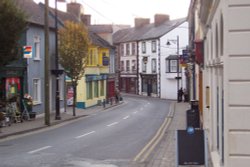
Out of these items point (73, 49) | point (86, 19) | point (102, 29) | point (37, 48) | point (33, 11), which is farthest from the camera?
point (86, 19)

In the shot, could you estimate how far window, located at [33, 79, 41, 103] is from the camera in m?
34.2

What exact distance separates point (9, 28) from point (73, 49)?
48.9 ft

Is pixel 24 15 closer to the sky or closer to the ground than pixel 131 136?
closer to the sky

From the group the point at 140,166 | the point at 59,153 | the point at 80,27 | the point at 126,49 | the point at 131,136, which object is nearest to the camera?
the point at 140,166

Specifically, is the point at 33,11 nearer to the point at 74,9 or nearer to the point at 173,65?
the point at 74,9

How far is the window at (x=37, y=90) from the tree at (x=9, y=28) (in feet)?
37.6

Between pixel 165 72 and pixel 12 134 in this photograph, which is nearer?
pixel 12 134

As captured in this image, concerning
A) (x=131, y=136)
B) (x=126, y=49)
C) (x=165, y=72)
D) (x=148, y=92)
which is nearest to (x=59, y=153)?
(x=131, y=136)

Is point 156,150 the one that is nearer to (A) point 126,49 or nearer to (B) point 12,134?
(B) point 12,134

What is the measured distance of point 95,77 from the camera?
53562mm

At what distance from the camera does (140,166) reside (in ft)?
43.9

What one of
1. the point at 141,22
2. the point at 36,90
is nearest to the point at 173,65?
the point at 141,22

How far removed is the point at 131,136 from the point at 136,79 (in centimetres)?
5862

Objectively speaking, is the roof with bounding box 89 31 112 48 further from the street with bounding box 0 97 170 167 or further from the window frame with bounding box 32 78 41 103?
the street with bounding box 0 97 170 167
